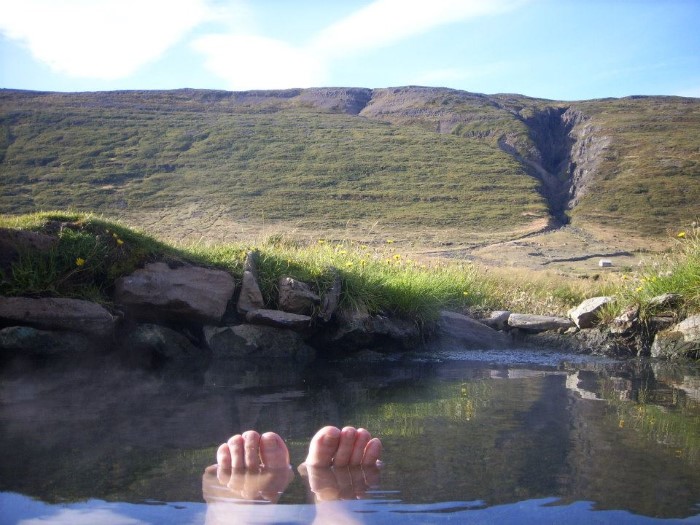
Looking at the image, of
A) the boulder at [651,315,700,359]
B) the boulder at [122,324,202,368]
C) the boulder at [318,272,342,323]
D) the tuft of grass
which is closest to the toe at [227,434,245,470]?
the boulder at [122,324,202,368]

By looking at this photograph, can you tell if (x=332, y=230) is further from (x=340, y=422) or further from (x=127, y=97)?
(x=127, y=97)

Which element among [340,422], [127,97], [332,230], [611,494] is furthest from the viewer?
[127,97]

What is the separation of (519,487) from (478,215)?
29.8 m

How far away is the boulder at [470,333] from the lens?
285 inches

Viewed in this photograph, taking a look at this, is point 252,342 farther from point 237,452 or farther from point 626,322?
point 626,322

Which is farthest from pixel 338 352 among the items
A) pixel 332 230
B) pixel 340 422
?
pixel 332 230

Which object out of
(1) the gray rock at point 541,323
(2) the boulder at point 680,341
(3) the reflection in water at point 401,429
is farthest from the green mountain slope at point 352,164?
(3) the reflection in water at point 401,429

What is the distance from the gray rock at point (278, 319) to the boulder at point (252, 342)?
0.20 feet

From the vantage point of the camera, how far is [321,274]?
6.81 metres

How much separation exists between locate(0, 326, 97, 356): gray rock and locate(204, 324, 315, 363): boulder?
1.10 metres

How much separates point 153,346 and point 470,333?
334 centimetres


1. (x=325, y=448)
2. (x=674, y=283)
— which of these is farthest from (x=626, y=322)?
(x=325, y=448)

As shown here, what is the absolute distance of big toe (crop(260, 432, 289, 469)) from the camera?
2.63 meters

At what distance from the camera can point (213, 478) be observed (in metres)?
2.54
